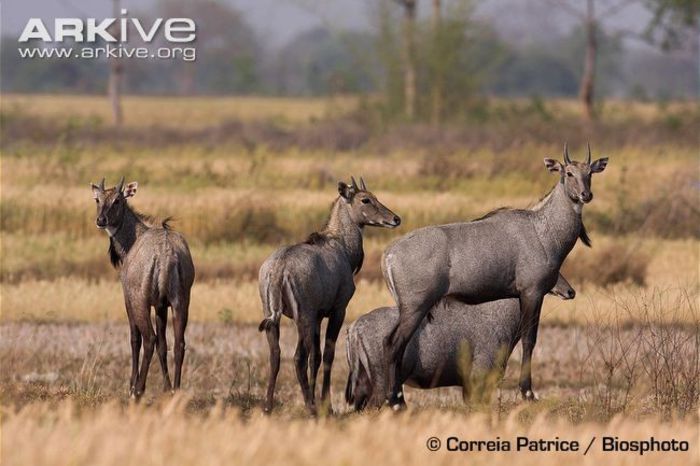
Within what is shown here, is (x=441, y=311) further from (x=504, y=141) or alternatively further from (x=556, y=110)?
(x=556, y=110)

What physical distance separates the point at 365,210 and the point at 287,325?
7154 millimetres

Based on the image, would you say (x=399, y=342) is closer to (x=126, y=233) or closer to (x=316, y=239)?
(x=316, y=239)

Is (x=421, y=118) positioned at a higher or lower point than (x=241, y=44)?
lower

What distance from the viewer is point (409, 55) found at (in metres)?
51.1

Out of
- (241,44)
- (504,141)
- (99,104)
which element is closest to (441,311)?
(504,141)

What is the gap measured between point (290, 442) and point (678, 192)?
70.9 ft

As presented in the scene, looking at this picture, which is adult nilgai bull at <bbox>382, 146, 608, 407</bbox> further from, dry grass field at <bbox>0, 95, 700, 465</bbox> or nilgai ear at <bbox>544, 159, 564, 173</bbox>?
dry grass field at <bbox>0, 95, 700, 465</bbox>

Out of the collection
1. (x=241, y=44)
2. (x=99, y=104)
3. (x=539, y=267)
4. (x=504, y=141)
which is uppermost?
(x=241, y=44)

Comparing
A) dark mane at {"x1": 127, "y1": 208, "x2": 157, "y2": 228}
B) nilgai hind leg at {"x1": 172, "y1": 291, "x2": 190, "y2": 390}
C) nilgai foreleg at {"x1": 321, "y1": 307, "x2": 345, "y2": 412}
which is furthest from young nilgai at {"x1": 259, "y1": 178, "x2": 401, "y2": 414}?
dark mane at {"x1": 127, "y1": 208, "x2": 157, "y2": 228}

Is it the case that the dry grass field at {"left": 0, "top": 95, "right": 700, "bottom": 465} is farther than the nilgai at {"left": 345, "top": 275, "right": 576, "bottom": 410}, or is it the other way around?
the nilgai at {"left": 345, "top": 275, "right": 576, "bottom": 410}

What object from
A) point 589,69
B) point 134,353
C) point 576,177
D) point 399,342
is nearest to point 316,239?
point 399,342

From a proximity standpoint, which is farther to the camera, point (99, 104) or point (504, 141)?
point (99, 104)

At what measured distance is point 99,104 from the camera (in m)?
85.6

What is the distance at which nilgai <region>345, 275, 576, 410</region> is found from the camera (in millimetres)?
13156
